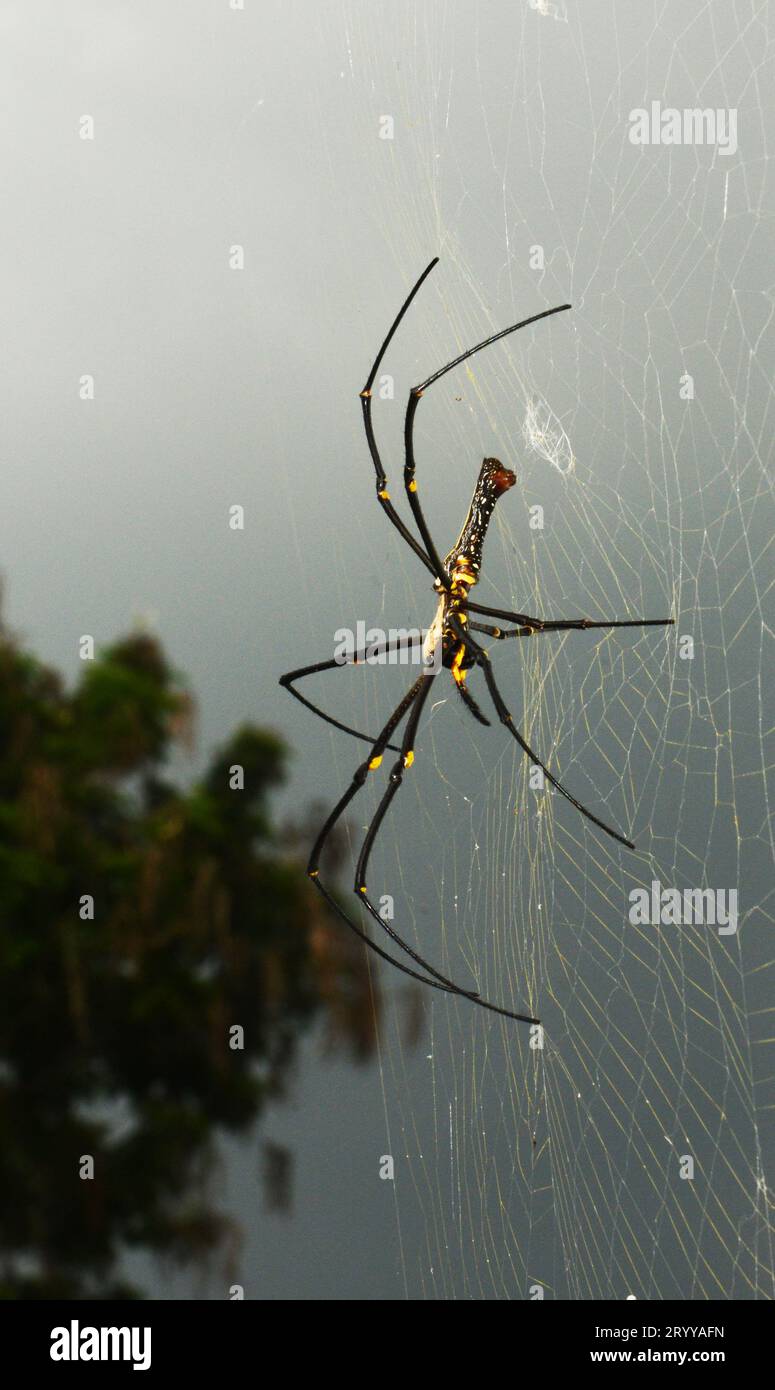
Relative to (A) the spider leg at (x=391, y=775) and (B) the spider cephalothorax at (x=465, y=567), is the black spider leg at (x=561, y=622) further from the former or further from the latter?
(A) the spider leg at (x=391, y=775)

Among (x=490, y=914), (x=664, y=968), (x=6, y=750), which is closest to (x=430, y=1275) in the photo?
(x=490, y=914)

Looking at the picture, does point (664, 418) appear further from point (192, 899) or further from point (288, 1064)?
point (288, 1064)

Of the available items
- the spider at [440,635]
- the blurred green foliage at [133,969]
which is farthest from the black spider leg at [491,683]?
the blurred green foliage at [133,969]

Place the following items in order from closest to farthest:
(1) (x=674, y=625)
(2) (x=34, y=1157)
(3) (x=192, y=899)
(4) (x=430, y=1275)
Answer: (1) (x=674, y=625), (4) (x=430, y=1275), (2) (x=34, y=1157), (3) (x=192, y=899)

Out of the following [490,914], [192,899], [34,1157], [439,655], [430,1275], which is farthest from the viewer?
[192,899]

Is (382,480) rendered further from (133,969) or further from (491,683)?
(133,969)

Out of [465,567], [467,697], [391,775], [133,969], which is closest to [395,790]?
[391,775]
